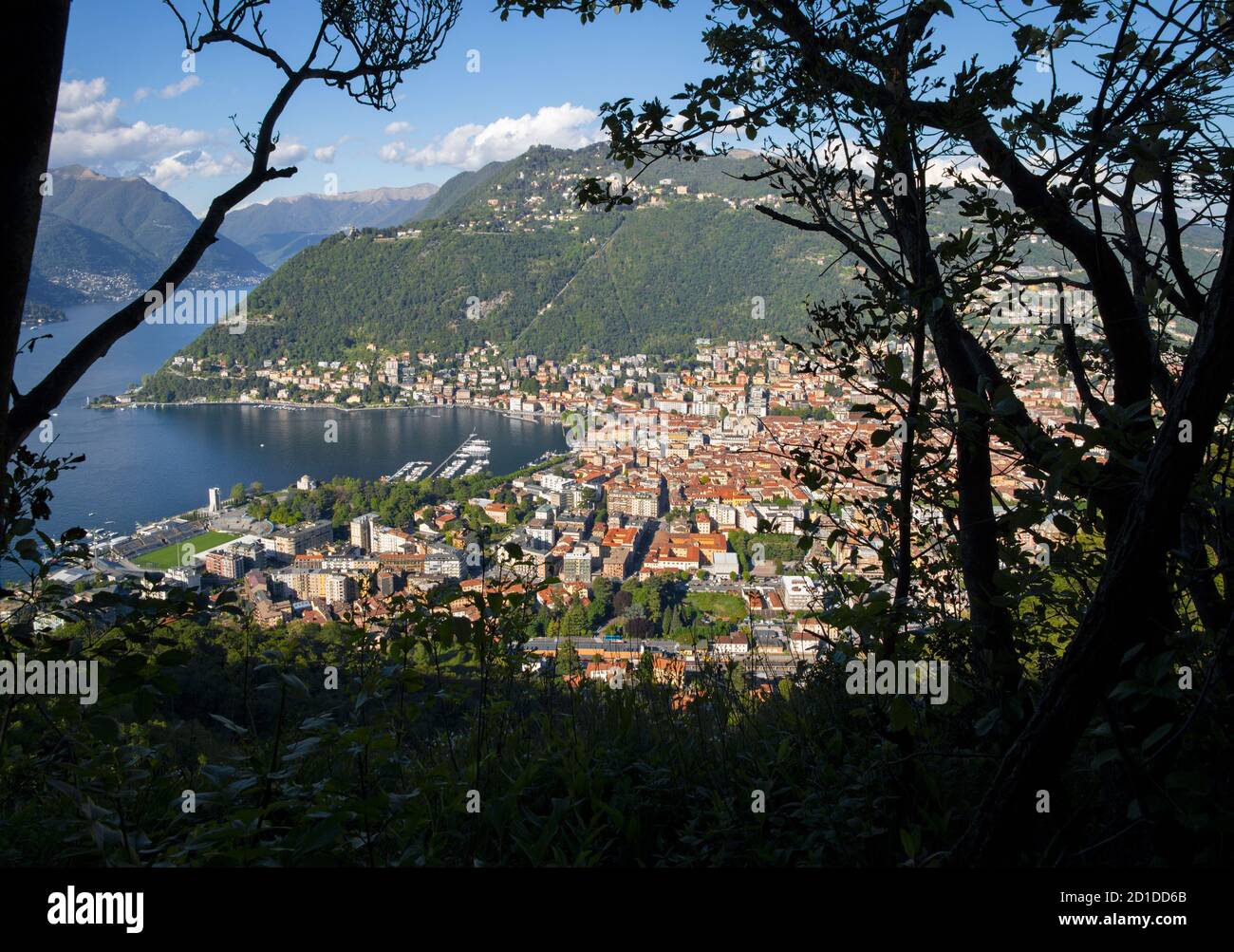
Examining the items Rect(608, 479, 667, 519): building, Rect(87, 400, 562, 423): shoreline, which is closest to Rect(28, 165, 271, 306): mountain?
Rect(87, 400, 562, 423): shoreline

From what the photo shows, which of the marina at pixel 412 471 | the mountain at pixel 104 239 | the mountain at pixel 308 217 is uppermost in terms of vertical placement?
the mountain at pixel 308 217

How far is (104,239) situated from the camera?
16391 mm

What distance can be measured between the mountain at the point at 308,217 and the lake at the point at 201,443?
2325cm

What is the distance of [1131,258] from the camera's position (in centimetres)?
181

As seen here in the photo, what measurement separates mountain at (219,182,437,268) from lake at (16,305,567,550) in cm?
2325

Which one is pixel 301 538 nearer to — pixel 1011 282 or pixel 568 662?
pixel 568 662

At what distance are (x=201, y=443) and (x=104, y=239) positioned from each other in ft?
15.7

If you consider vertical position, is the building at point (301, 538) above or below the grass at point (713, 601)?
above

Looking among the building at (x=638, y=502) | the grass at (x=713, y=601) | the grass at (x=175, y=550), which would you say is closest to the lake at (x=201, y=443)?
the grass at (x=175, y=550)

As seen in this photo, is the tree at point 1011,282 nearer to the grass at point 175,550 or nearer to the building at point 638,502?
the grass at point 175,550

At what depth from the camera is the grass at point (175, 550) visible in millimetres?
6750
